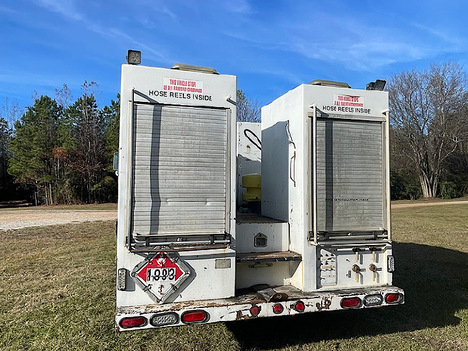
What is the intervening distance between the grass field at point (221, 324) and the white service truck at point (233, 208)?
797 millimetres

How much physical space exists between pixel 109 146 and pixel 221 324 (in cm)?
3083

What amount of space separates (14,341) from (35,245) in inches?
Answer: 275

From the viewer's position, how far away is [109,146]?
33.2 meters

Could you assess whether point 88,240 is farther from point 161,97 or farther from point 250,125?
point 161,97

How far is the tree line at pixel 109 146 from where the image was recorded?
32.7 metres

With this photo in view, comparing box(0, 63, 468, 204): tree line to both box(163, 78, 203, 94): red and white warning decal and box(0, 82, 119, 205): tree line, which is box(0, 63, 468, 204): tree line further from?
box(163, 78, 203, 94): red and white warning decal

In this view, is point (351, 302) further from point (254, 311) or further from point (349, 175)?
point (349, 175)

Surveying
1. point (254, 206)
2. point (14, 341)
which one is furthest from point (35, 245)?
point (254, 206)

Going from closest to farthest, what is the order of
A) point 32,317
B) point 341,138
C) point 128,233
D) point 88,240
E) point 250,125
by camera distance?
1. point 128,233
2. point 341,138
3. point 32,317
4. point 250,125
5. point 88,240

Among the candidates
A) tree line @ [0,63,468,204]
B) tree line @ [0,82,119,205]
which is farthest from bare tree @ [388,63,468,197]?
tree line @ [0,82,119,205]

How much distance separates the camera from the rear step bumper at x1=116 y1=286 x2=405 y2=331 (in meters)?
3.19

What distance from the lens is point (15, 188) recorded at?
128 feet

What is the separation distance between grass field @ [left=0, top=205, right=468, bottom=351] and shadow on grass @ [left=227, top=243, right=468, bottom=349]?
12mm

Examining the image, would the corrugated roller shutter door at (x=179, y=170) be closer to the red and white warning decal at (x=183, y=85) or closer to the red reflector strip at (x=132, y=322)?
the red and white warning decal at (x=183, y=85)
